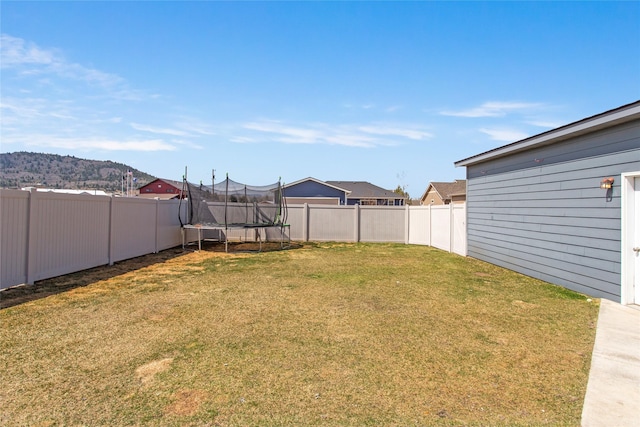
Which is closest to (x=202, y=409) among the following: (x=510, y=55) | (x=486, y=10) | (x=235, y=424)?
(x=235, y=424)

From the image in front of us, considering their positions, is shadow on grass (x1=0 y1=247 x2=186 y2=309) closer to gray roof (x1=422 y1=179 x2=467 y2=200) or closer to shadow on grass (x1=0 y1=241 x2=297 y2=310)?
shadow on grass (x1=0 y1=241 x2=297 y2=310)

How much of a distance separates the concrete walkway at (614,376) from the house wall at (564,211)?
4.76 feet

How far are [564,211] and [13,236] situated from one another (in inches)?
362

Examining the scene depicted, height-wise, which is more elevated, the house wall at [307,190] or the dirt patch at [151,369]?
the house wall at [307,190]

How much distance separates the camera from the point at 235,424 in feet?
6.92

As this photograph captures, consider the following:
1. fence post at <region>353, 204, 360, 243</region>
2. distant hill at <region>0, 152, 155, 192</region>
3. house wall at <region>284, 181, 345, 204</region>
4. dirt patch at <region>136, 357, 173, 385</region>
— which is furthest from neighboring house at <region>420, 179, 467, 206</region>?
distant hill at <region>0, 152, 155, 192</region>

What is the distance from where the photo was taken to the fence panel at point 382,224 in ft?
46.8

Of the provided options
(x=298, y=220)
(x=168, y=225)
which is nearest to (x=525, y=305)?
(x=298, y=220)

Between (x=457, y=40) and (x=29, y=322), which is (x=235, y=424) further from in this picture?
(x=457, y=40)

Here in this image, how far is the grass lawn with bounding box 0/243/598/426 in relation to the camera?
2.27 metres

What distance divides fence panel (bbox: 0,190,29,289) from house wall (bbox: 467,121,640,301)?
9.07 meters

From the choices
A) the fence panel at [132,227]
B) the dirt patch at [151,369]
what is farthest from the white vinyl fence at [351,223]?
the dirt patch at [151,369]

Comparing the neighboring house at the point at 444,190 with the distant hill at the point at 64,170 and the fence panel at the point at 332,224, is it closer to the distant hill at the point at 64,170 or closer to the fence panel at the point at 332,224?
the fence panel at the point at 332,224

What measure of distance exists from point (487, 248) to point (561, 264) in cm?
283
